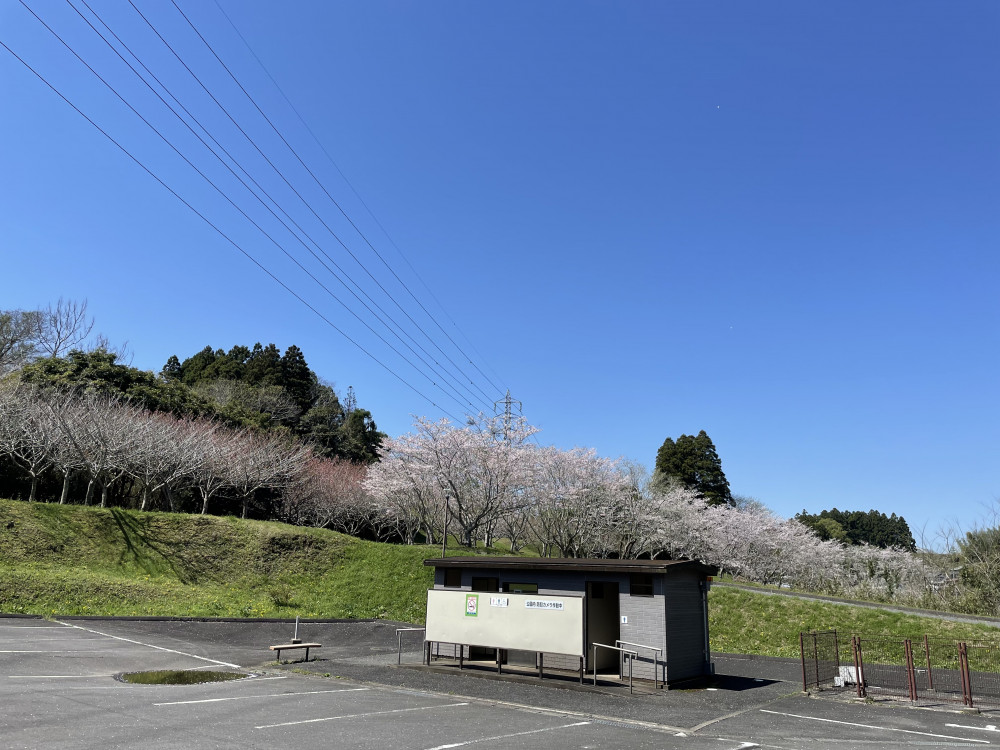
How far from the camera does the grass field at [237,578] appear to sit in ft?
74.5

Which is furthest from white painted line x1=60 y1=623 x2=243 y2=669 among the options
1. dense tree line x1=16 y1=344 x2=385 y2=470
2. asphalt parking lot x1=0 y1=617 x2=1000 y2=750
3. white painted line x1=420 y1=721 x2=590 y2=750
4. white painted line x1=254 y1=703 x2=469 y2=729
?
dense tree line x1=16 y1=344 x2=385 y2=470

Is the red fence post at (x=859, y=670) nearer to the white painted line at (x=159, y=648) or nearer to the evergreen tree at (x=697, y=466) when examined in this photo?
the white painted line at (x=159, y=648)

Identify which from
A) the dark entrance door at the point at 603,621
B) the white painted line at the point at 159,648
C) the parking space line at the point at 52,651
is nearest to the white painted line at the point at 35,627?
the white painted line at the point at 159,648

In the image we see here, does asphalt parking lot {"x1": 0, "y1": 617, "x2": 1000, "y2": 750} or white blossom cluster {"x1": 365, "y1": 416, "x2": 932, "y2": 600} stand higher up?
white blossom cluster {"x1": 365, "y1": 416, "x2": 932, "y2": 600}

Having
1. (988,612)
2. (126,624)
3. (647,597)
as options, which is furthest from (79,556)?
(988,612)

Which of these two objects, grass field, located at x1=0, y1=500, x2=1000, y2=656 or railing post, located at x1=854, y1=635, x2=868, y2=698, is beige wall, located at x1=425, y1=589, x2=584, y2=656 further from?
grass field, located at x1=0, y1=500, x2=1000, y2=656

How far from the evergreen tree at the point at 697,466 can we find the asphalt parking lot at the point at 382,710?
42369mm

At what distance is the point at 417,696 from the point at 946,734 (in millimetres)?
9600

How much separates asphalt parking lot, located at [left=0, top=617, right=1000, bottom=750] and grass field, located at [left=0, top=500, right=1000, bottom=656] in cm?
610

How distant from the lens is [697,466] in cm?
5947

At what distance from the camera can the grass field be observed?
22719 millimetres

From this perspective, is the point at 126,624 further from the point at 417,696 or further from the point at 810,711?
the point at 810,711

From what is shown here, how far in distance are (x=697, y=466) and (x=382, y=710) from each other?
174 ft

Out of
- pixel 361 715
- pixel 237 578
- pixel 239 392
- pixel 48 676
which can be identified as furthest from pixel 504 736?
pixel 239 392
